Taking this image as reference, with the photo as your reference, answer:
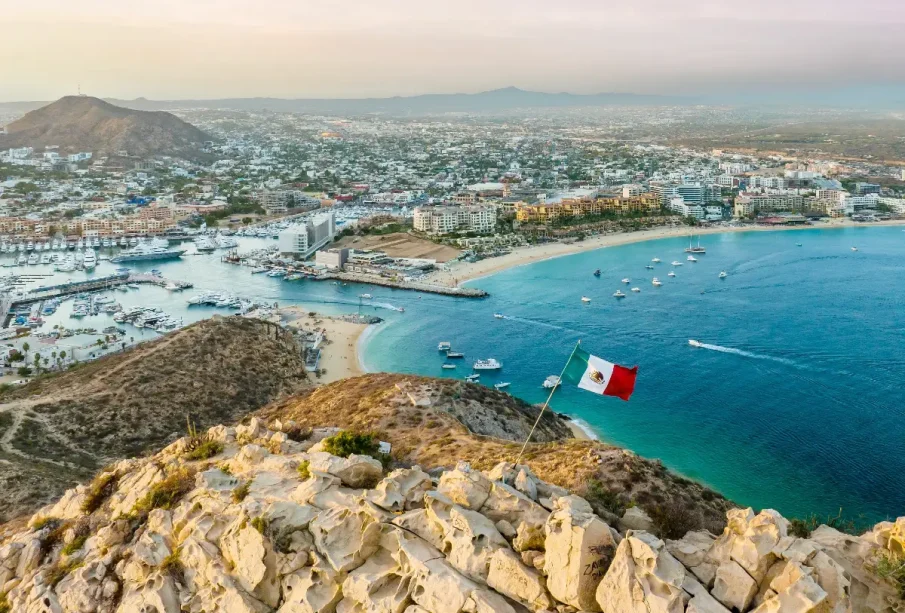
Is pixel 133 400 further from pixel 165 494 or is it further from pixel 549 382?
pixel 549 382

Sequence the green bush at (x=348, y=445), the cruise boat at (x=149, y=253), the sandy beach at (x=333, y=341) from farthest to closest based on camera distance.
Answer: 1. the cruise boat at (x=149, y=253)
2. the sandy beach at (x=333, y=341)
3. the green bush at (x=348, y=445)

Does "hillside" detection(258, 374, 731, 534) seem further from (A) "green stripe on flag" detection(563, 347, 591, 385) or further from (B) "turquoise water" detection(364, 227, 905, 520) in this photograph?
(B) "turquoise water" detection(364, 227, 905, 520)

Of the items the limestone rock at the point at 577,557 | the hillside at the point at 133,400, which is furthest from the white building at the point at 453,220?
the limestone rock at the point at 577,557

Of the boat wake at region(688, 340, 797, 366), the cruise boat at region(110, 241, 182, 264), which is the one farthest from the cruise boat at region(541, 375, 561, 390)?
the cruise boat at region(110, 241, 182, 264)

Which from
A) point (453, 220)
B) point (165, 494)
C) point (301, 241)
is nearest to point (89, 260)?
point (301, 241)

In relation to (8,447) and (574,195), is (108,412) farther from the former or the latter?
(574,195)

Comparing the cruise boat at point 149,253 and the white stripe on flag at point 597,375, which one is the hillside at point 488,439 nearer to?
the white stripe on flag at point 597,375
